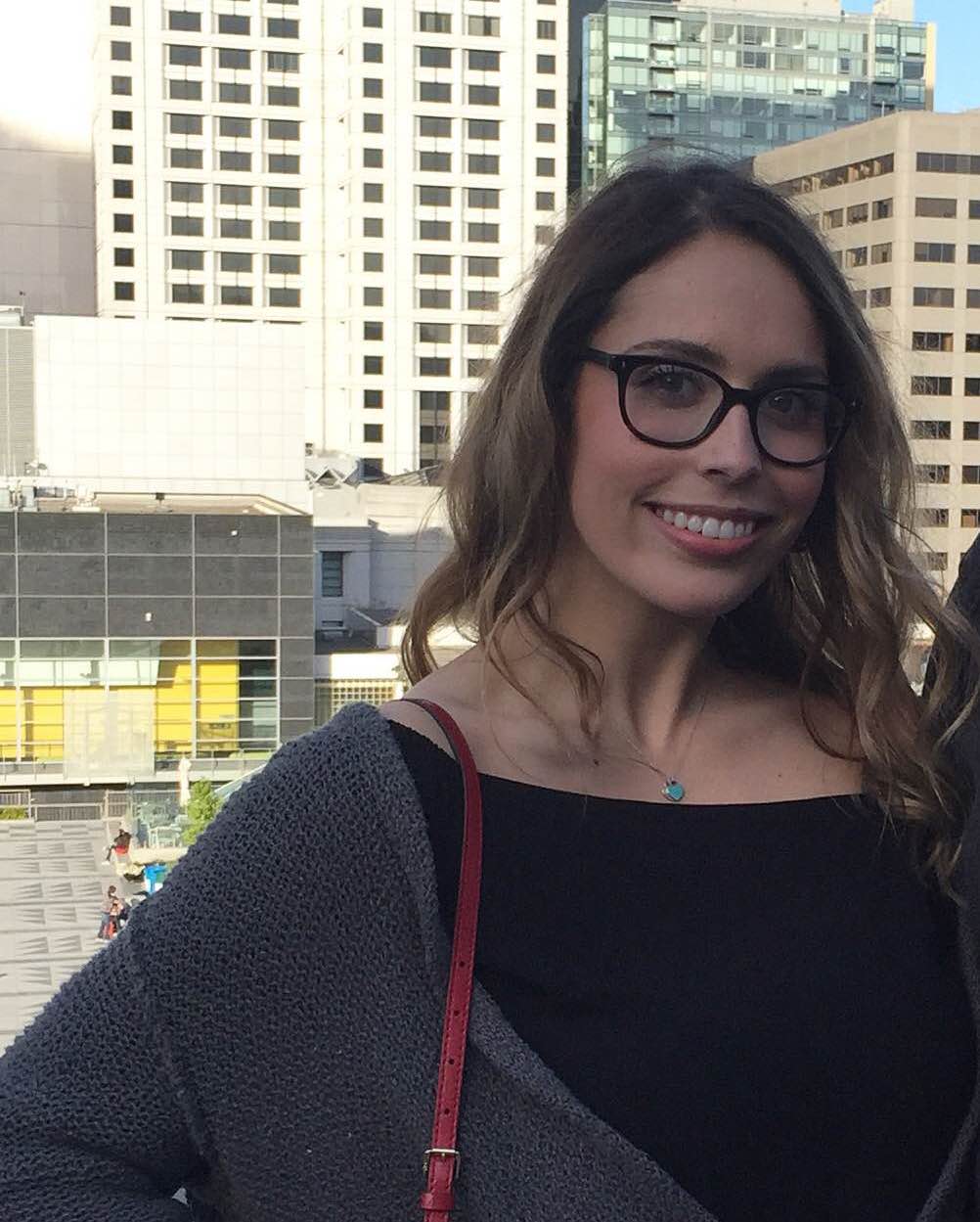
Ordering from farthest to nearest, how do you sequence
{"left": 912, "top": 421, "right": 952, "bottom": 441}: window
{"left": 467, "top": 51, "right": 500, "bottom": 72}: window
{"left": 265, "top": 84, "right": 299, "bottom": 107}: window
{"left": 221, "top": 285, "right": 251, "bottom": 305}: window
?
{"left": 221, "top": 285, "right": 251, "bottom": 305}: window < {"left": 265, "top": 84, "right": 299, "bottom": 107}: window < {"left": 467, "top": 51, "right": 500, "bottom": 72}: window < {"left": 912, "top": 421, "right": 952, "bottom": 441}: window

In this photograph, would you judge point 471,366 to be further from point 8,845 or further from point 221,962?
point 8,845

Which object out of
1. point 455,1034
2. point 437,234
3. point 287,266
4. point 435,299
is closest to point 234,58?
point 287,266

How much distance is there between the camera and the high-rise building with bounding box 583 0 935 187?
86312mm

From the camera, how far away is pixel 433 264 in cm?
7481

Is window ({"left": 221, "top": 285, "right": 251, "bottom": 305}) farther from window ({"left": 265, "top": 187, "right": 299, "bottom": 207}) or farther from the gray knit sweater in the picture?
the gray knit sweater

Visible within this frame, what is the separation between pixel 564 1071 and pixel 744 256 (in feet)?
3.10

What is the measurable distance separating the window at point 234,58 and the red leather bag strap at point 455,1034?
2981 inches

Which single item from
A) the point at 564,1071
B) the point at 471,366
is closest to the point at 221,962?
the point at 564,1071

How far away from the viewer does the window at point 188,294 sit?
7425 cm

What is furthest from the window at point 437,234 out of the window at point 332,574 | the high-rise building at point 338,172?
the window at point 332,574

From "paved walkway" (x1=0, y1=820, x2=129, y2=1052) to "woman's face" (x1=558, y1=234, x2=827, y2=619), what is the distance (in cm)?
1851

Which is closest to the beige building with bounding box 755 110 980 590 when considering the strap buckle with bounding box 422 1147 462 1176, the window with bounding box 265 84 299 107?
the window with bounding box 265 84 299 107

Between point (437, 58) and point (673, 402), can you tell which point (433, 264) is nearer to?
point (437, 58)

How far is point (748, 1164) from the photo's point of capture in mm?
1978
